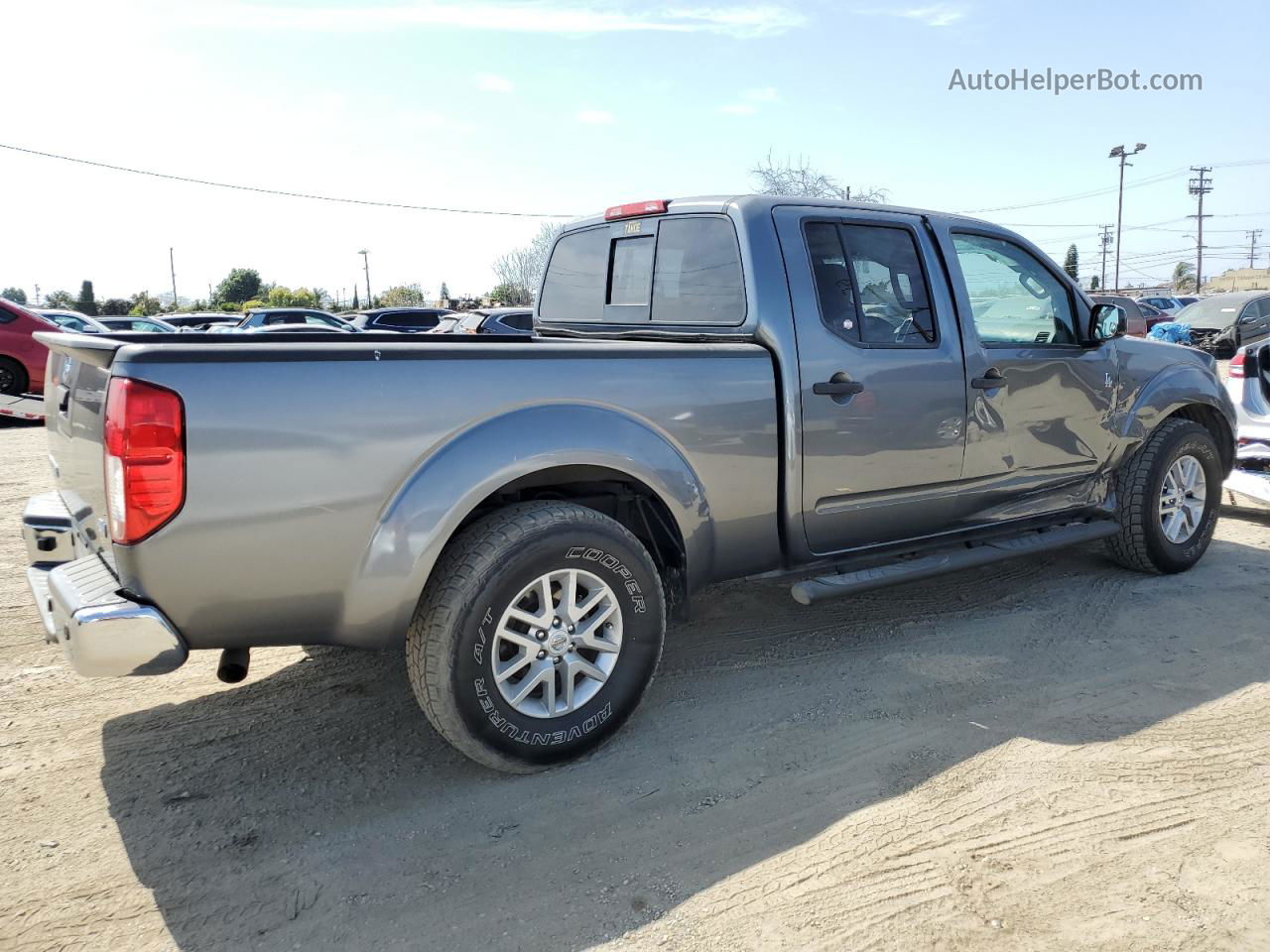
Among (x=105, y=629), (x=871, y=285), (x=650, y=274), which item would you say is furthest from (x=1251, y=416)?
(x=105, y=629)

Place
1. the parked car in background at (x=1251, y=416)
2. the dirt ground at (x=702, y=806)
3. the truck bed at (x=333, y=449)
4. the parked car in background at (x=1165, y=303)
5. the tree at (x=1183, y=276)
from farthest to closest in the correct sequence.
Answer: the tree at (x=1183, y=276), the parked car in background at (x=1165, y=303), the parked car in background at (x=1251, y=416), the truck bed at (x=333, y=449), the dirt ground at (x=702, y=806)

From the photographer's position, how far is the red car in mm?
12438

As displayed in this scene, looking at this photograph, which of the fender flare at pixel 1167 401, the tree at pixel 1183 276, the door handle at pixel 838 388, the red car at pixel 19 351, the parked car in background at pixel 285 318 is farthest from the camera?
the tree at pixel 1183 276

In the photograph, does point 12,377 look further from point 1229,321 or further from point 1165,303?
point 1165,303

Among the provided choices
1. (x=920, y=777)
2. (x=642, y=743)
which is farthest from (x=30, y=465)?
(x=920, y=777)

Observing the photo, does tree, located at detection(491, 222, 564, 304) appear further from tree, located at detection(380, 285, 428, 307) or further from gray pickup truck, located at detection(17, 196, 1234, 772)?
gray pickup truck, located at detection(17, 196, 1234, 772)

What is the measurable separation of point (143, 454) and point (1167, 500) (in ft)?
16.9

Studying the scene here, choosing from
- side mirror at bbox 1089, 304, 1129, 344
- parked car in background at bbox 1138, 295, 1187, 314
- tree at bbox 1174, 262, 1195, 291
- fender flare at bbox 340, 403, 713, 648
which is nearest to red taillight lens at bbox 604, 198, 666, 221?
fender flare at bbox 340, 403, 713, 648

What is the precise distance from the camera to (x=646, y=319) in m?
4.21

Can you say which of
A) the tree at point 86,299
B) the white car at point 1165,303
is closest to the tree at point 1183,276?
the white car at point 1165,303

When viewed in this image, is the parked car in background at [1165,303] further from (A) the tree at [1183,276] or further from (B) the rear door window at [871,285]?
(A) the tree at [1183,276]

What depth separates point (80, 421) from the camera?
2801mm

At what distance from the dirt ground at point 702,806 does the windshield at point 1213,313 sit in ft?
60.4

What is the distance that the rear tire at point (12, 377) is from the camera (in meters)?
12.5
